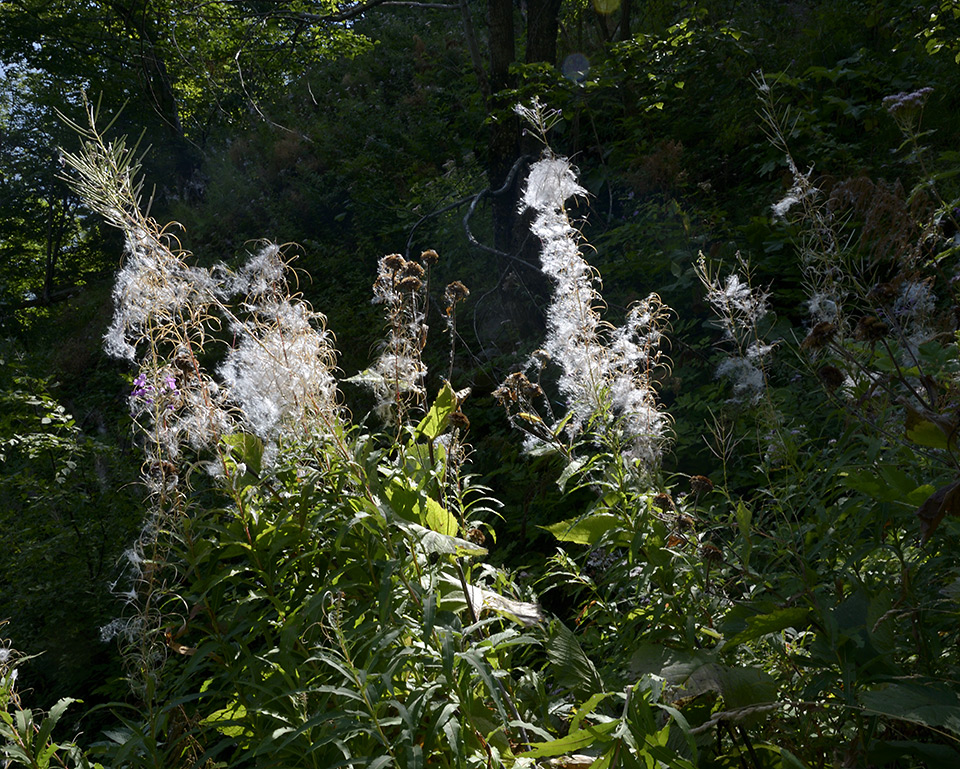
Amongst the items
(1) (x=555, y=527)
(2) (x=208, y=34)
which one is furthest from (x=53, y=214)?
(1) (x=555, y=527)

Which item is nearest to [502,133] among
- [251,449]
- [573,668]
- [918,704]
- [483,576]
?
[251,449]

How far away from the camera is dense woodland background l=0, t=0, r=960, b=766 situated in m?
1.81

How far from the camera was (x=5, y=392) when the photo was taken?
5.30 meters

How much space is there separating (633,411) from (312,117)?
12.9m

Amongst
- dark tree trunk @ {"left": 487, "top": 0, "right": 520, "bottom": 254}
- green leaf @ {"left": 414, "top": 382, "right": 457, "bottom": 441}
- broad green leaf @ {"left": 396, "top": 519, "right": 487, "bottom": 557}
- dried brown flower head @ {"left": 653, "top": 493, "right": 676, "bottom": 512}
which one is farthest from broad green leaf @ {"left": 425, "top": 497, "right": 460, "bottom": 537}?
dark tree trunk @ {"left": 487, "top": 0, "right": 520, "bottom": 254}

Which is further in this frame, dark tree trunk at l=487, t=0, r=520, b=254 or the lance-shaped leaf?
dark tree trunk at l=487, t=0, r=520, b=254

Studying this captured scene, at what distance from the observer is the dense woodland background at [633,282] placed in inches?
71.4

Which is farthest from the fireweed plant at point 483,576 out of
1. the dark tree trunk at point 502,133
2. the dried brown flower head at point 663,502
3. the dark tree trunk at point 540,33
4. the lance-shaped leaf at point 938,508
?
the dark tree trunk at point 540,33

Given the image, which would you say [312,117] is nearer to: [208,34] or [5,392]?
[208,34]

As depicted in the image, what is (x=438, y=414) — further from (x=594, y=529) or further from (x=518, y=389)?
(x=594, y=529)

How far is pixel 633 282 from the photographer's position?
566cm

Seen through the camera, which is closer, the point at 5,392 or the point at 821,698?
the point at 821,698

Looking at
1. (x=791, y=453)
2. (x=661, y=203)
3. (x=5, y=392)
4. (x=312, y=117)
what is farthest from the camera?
(x=312, y=117)

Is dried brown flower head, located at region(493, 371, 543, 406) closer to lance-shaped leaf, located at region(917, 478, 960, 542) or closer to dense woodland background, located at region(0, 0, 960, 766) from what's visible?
dense woodland background, located at region(0, 0, 960, 766)
